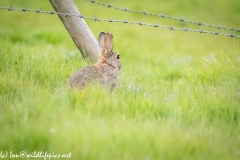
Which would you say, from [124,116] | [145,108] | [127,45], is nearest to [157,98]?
[145,108]

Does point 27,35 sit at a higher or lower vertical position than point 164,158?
higher

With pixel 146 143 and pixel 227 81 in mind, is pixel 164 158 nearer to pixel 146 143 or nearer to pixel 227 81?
pixel 146 143

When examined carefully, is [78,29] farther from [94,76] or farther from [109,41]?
[94,76]

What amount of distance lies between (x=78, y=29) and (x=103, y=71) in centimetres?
104

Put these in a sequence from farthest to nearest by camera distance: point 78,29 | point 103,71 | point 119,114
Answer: point 78,29 → point 103,71 → point 119,114

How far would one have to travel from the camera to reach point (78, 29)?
21.5 ft

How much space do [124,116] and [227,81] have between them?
258cm

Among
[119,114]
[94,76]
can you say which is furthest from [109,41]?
[119,114]

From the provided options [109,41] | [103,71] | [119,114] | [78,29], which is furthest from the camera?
[78,29]

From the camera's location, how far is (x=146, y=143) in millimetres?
4004

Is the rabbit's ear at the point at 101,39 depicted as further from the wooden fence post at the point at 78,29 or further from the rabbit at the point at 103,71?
the wooden fence post at the point at 78,29

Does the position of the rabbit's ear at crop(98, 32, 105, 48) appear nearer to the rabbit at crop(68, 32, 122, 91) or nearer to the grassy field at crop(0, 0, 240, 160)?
the rabbit at crop(68, 32, 122, 91)

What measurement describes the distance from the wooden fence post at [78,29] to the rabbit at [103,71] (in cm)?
36

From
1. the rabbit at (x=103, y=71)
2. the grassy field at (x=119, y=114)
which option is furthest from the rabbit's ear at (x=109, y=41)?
the grassy field at (x=119, y=114)
